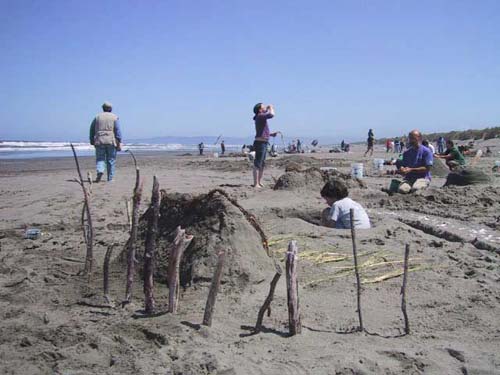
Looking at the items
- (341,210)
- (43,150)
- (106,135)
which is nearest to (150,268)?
(341,210)

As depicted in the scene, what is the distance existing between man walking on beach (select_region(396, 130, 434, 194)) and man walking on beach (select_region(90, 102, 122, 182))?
5.98m

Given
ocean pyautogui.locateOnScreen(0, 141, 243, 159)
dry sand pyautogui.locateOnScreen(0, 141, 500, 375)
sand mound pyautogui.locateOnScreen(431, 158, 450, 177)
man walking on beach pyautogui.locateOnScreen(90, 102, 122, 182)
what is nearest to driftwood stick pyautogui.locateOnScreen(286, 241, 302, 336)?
dry sand pyautogui.locateOnScreen(0, 141, 500, 375)

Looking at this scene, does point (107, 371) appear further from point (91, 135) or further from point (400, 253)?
point (91, 135)

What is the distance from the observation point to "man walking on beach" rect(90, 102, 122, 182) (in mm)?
10383

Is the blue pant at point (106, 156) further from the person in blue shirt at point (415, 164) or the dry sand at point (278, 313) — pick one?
the person in blue shirt at point (415, 164)

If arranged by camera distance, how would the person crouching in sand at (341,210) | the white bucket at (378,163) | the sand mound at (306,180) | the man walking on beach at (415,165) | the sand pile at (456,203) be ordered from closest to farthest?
the person crouching in sand at (341,210) → the sand pile at (456,203) → the man walking on beach at (415,165) → the sand mound at (306,180) → the white bucket at (378,163)

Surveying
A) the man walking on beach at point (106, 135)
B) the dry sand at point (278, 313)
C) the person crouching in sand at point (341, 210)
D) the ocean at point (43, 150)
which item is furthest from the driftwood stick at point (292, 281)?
Answer: the ocean at point (43, 150)

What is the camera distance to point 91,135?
1063cm

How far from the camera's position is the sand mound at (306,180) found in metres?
9.55

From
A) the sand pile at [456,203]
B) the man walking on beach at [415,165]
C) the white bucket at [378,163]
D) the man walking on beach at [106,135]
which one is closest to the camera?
the sand pile at [456,203]

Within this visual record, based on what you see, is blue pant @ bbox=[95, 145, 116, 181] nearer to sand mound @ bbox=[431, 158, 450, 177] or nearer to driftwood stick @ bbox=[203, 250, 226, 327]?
driftwood stick @ bbox=[203, 250, 226, 327]

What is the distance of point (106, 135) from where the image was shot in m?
10.4

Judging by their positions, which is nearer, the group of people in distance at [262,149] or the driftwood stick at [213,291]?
the driftwood stick at [213,291]

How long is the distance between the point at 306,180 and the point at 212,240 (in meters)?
5.86
